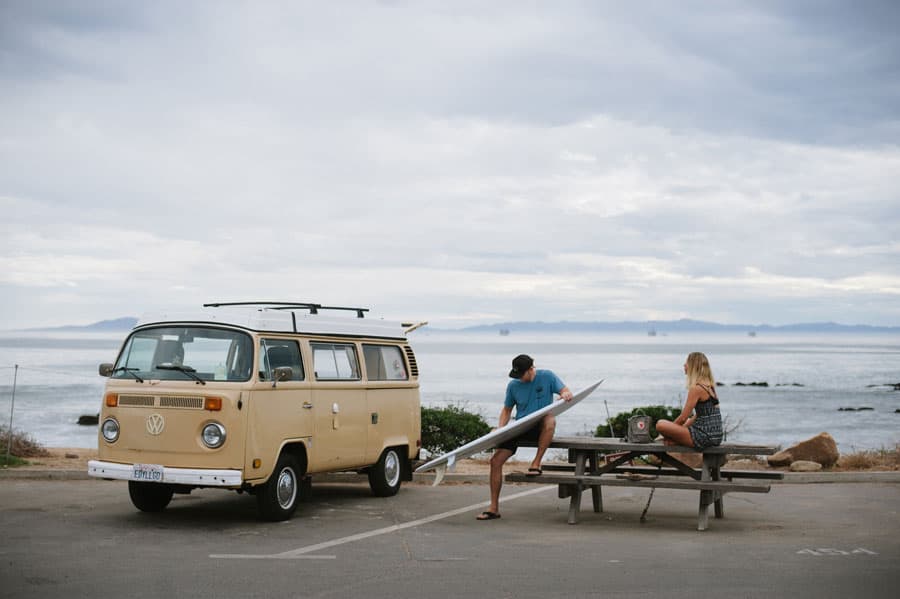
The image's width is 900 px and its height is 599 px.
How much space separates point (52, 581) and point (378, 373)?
595 centimetres

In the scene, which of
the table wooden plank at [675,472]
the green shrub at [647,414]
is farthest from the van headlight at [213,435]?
the green shrub at [647,414]

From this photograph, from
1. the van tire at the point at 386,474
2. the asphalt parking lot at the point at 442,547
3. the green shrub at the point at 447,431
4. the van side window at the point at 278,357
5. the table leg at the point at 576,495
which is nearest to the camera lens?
the asphalt parking lot at the point at 442,547

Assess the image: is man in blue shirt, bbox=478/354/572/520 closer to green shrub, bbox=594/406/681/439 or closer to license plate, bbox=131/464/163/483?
license plate, bbox=131/464/163/483

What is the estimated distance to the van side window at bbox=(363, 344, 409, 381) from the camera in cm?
1323

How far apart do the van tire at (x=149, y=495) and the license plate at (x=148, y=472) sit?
854 millimetres

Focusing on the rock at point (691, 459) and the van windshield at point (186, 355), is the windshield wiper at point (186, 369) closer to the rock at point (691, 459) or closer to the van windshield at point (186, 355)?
the van windshield at point (186, 355)

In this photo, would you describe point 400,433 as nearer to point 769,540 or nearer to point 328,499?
point 328,499

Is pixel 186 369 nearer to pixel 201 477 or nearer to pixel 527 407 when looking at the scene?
pixel 201 477

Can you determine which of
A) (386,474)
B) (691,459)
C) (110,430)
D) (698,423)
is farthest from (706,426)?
(691,459)

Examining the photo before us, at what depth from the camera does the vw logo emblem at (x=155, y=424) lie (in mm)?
10633

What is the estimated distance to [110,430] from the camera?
10938mm

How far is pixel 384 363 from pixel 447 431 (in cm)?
456

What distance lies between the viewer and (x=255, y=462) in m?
10.6

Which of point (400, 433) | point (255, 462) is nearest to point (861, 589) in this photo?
point (255, 462)
